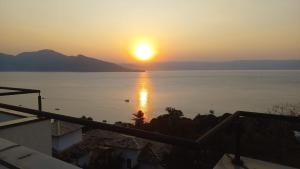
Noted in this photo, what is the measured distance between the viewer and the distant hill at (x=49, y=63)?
167 m

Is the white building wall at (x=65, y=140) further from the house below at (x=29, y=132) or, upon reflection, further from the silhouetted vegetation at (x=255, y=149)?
the house below at (x=29, y=132)

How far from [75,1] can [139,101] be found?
44.5 m

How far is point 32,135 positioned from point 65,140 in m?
19.4

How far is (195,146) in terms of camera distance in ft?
3.30

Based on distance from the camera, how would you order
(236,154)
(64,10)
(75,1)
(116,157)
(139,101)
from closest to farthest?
(236,154) < (75,1) < (64,10) < (116,157) < (139,101)

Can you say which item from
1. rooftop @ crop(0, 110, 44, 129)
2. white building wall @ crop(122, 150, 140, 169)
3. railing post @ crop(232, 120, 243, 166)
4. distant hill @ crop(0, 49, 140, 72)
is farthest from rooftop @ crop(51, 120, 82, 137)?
distant hill @ crop(0, 49, 140, 72)

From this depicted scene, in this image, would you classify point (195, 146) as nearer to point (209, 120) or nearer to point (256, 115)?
point (256, 115)

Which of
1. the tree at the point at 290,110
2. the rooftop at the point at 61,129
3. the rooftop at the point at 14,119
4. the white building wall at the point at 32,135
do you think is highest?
the rooftop at the point at 14,119

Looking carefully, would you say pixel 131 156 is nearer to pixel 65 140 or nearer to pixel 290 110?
pixel 65 140

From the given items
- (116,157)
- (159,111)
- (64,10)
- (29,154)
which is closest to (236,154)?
(29,154)

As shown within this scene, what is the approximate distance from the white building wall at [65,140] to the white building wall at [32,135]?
60.2 ft

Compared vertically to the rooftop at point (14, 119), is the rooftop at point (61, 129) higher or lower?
lower

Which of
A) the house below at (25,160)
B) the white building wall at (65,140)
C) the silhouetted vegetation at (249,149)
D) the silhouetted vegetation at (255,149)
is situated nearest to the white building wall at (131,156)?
the silhouetted vegetation at (249,149)

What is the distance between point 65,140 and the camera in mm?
20438
